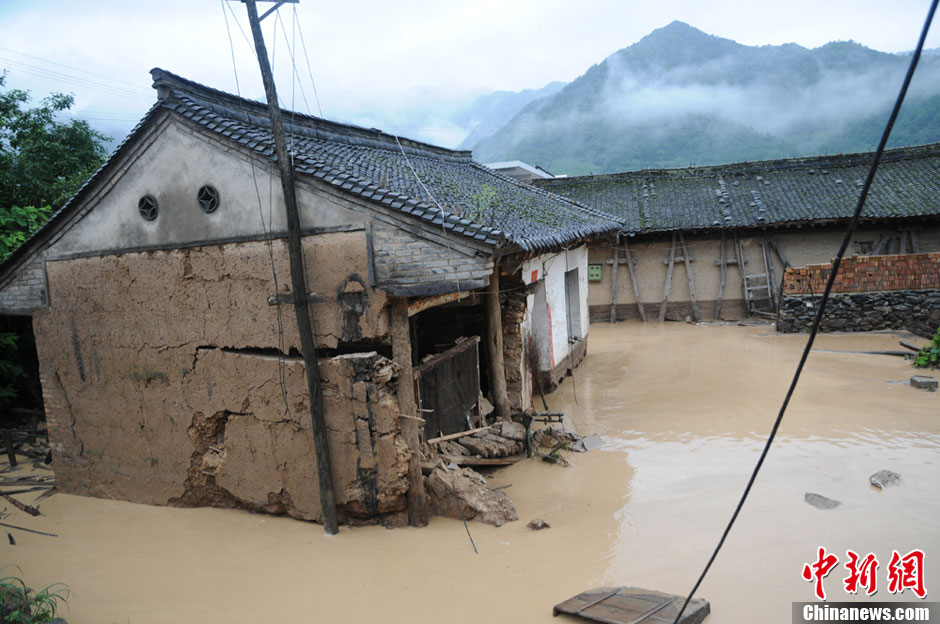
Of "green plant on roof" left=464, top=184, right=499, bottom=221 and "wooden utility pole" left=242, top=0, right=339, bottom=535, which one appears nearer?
"wooden utility pole" left=242, top=0, right=339, bottom=535

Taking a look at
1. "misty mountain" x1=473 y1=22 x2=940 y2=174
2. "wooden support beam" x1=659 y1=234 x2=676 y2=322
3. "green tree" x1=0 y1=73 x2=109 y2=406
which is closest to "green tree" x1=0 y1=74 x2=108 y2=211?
"green tree" x1=0 y1=73 x2=109 y2=406

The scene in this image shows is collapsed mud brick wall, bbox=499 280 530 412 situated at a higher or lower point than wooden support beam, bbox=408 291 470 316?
lower

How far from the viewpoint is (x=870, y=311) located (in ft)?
52.4

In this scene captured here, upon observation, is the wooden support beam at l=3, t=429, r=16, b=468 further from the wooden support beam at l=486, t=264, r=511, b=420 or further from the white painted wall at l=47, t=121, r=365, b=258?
the wooden support beam at l=486, t=264, r=511, b=420

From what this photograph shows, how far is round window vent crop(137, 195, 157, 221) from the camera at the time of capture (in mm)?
7457

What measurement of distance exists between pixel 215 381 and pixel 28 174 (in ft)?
28.4

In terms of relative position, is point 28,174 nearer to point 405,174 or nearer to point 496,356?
point 405,174

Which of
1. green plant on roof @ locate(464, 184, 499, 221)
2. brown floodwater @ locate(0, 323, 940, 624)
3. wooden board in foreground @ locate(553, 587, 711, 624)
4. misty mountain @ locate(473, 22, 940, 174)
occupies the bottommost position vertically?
brown floodwater @ locate(0, 323, 940, 624)

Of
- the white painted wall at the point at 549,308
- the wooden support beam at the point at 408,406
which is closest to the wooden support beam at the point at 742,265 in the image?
the white painted wall at the point at 549,308

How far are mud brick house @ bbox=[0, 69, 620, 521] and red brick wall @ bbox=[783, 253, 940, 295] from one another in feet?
34.8

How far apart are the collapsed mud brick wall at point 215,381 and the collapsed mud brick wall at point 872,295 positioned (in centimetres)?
1400

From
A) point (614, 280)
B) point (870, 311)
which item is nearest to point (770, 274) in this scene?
point (870, 311)

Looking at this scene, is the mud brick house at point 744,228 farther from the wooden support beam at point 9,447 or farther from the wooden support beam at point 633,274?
the wooden support beam at point 9,447

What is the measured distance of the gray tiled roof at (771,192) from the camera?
1859 centimetres
